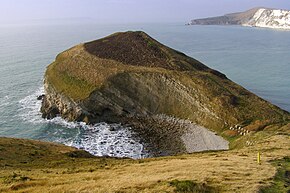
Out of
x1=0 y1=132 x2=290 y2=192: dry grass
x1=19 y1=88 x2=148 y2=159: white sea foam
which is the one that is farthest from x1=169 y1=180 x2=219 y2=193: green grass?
x1=19 y1=88 x2=148 y2=159: white sea foam

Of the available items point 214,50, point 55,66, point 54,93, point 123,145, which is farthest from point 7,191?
point 214,50

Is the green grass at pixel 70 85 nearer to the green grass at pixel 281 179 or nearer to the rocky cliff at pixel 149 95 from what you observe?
the rocky cliff at pixel 149 95

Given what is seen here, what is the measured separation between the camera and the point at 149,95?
75.2m

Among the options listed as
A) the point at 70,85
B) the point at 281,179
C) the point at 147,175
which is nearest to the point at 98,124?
the point at 70,85

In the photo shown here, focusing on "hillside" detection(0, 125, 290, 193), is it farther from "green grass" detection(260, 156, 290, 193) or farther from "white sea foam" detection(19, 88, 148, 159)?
"white sea foam" detection(19, 88, 148, 159)

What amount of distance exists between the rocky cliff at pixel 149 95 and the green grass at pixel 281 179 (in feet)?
82.4

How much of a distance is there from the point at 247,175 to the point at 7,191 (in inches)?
824

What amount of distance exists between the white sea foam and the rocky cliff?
2586mm

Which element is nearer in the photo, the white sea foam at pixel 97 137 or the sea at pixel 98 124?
the white sea foam at pixel 97 137

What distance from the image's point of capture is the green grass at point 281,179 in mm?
24031

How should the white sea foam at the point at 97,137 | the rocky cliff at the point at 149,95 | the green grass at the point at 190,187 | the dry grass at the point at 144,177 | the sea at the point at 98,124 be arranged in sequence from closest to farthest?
the green grass at the point at 190,187 → the dry grass at the point at 144,177 → the white sea foam at the point at 97,137 → the rocky cliff at the point at 149,95 → the sea at the point at 98,124

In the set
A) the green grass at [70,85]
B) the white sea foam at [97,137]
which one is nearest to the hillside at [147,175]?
the white sea foam at [97,137]

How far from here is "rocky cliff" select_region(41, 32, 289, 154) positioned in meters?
62.8

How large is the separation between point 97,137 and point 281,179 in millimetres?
43937
